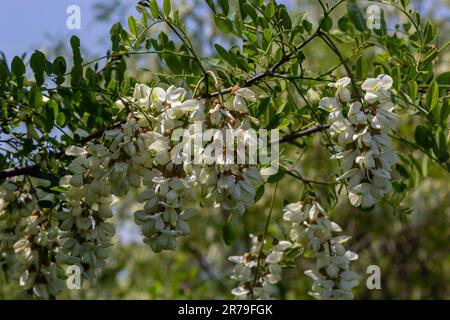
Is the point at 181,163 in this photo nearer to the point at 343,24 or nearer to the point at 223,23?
the point at 223,23

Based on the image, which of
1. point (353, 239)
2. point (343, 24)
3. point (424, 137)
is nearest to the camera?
point (424, 137)

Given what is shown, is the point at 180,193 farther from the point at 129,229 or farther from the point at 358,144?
the point at 129,229

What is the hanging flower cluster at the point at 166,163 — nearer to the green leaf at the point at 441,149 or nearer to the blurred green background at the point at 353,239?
the green leaf at the point at 441,149

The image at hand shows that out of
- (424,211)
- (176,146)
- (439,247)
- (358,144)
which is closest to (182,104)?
(176,146)

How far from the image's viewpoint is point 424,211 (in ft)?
11.3

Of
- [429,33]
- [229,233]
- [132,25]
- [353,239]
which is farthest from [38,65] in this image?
[353,239]

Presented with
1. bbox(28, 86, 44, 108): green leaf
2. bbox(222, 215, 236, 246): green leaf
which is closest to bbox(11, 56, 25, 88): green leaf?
bbox(28, 86, 44, 108): green leaf

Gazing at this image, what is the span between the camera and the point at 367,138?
2.78ft

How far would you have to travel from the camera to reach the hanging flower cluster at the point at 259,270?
1.21m

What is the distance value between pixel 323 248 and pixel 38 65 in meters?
0.54

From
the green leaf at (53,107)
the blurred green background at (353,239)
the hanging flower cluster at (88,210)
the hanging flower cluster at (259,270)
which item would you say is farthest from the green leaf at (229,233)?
the blurred green background at (353,239)

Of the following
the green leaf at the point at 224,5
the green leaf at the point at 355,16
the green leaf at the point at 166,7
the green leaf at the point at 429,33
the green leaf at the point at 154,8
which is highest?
the green leaf at the point at 355,16

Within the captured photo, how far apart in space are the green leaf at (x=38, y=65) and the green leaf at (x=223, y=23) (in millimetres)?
265

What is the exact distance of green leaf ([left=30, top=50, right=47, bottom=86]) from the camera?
40.3 inches
